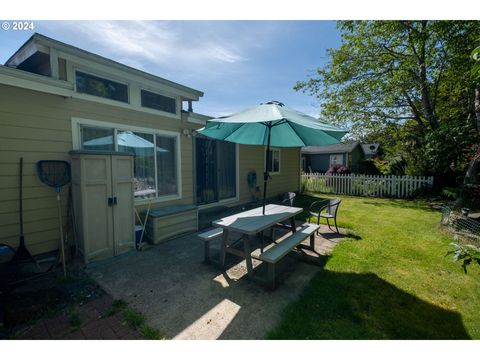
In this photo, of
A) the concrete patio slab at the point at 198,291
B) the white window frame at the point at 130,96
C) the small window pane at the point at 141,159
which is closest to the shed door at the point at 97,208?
the concrete patio slab at the point at 198,291

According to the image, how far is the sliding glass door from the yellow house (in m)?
0.10

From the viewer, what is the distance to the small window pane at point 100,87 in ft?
12.7

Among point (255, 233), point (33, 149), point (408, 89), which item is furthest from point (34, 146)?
point (408, 89)

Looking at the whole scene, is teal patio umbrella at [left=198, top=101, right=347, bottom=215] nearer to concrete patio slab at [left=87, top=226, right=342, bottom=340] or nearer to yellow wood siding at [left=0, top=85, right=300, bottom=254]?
concrete patio slab at [left=87, top=226, right=342, bottom=340]

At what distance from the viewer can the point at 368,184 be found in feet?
34.6

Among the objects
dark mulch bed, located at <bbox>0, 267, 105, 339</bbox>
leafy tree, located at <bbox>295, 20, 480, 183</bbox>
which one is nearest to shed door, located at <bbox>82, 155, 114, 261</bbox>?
dark mulch bed, located at <bbox>0, 267, 105, 339</bbox>

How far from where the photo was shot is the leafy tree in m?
8.26

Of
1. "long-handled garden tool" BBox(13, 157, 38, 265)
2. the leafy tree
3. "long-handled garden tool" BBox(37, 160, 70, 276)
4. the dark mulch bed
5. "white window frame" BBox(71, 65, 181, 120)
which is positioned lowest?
the dark mulch bed

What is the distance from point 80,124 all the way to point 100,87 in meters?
0.82

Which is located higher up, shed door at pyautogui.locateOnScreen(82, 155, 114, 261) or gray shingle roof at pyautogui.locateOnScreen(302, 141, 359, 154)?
gray shingle roof at pyautogui.locateOnScreen(302, 141, 359, 154)

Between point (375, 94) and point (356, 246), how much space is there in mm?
10398

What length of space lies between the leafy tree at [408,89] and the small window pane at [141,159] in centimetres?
985

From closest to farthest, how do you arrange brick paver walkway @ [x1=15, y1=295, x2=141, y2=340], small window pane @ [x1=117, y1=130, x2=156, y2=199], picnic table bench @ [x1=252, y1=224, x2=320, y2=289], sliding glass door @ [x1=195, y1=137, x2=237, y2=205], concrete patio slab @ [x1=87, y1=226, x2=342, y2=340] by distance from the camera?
brick paver walkway @ [x1=15, y1=295, x2=141, y2=340]
concrete patio slab @ [x1=87, y1=226, x2=342, y2=340]
picnic table bench @ [x1=252, y1=224, x2=320, y2=289]
small window pane @ [x1=117, y1=130, x2=156, y2=199]
sliding glass door @ [x1=195, y1=137, x2=237, y2=205]

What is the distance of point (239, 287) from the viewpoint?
2.97 meters
